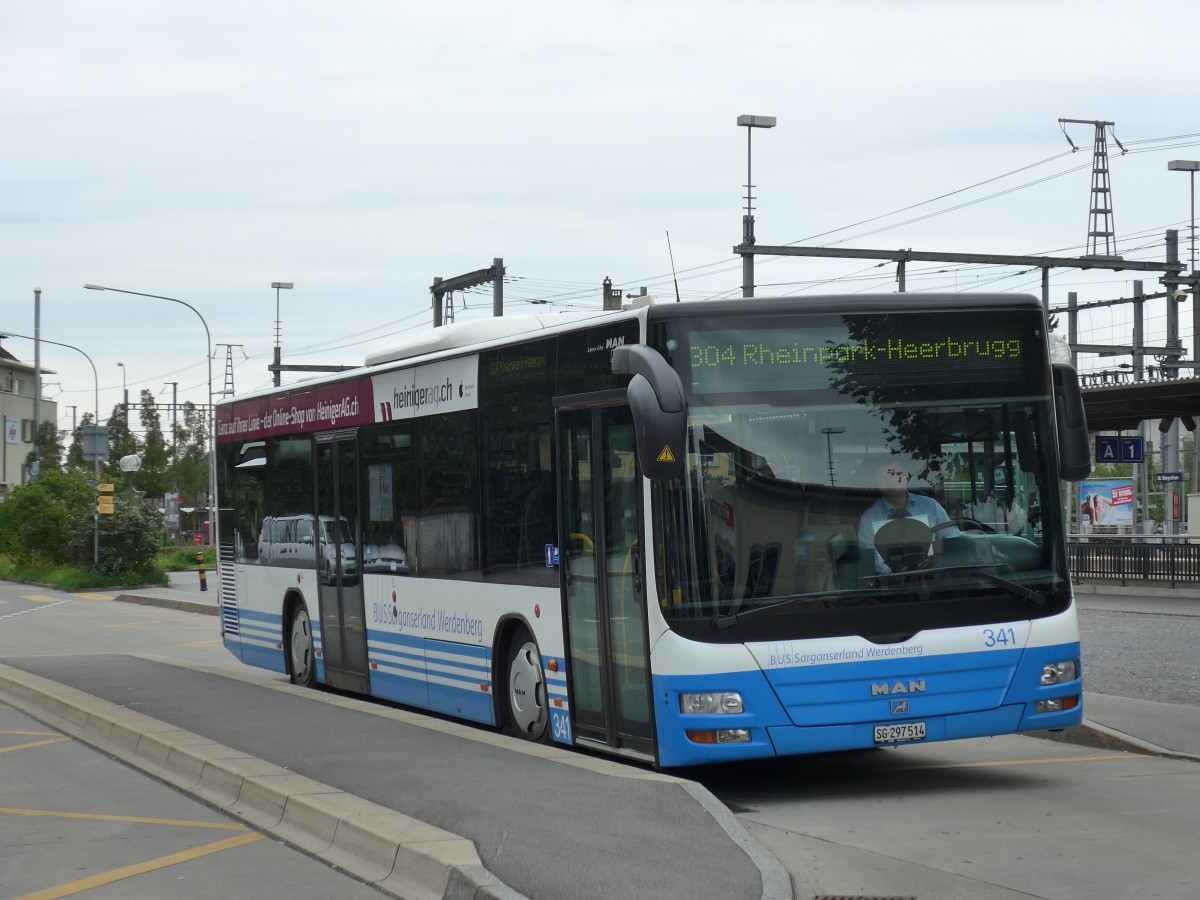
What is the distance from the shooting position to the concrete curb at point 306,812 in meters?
6.62

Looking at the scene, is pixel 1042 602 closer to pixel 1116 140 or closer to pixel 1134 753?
pixel 1134 753

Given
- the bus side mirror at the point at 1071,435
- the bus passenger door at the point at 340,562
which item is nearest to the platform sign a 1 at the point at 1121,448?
the bus passenger door at the point at 340,562

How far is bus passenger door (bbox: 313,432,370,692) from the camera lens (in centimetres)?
1391

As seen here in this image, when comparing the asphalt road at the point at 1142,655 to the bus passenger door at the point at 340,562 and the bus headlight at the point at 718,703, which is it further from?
the bus passenger door at the point at 340,562

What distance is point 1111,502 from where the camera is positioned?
43.9m

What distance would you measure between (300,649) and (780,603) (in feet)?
26.3

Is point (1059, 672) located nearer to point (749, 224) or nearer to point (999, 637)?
point (999, 637)

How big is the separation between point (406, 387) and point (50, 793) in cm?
444

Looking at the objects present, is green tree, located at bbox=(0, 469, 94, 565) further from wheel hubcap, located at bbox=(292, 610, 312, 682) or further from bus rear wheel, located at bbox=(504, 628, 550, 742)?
bus rear wheel, located at bbox=(504, 628, 550, 742)

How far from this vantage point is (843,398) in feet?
29.8

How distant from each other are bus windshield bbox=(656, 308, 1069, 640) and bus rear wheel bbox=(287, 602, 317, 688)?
7307 mm

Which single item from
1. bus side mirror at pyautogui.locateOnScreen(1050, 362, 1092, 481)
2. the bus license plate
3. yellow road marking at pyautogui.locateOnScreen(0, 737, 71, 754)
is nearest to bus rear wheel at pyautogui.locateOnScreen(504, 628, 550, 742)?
the bus license plate

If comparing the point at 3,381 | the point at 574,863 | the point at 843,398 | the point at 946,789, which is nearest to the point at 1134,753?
the point at 946,789

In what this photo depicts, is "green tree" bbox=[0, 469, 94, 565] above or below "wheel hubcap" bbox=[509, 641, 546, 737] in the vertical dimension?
above
